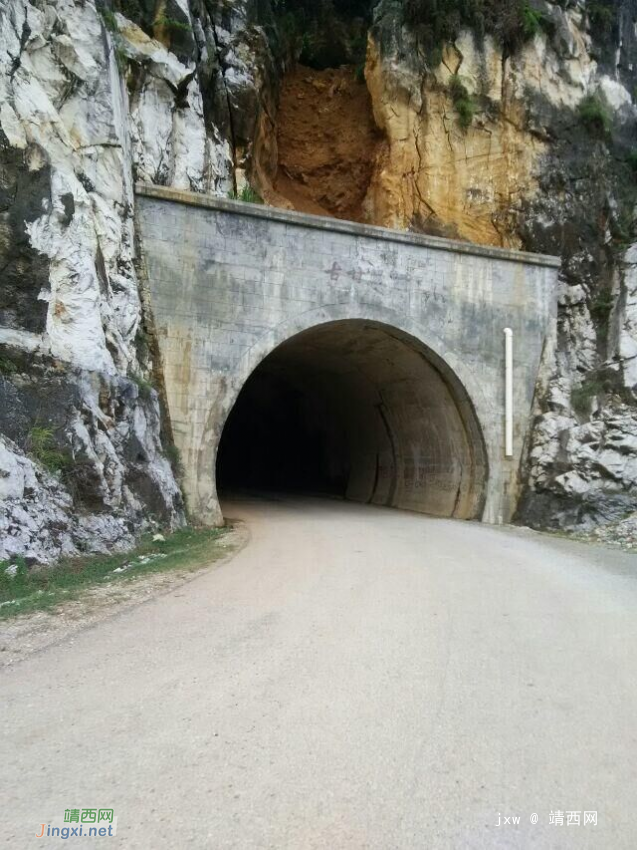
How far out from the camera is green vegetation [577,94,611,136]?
53.9 feet

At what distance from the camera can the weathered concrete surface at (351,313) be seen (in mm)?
12070

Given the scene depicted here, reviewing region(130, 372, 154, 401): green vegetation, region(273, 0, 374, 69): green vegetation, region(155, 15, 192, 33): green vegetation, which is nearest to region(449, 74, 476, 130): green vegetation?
region(273, 0, 374, 69): green vegetation

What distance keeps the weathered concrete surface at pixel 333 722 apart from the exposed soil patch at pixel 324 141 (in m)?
15.4

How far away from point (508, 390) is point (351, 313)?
374cm

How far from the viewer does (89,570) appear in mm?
A: 6766

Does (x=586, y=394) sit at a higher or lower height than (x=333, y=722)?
Answer: higher

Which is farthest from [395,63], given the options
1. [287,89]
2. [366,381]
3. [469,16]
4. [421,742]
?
[421,742]

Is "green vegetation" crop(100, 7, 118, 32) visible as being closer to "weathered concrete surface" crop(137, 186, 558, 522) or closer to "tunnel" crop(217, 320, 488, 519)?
"weathered concrete surface" crop(137, 186, 558, 522)

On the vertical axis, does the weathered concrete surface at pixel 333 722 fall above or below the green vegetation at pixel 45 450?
below

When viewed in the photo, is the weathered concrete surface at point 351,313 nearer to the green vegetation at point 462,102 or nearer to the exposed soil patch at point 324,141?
the green vegetation at point 462,102

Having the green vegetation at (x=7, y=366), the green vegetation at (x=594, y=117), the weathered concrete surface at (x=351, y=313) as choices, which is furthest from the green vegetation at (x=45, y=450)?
the green vegetation at (x=594, y=117)

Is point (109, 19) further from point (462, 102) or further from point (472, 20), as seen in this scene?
point (472, 20)

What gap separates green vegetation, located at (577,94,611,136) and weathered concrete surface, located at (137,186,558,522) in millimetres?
4432

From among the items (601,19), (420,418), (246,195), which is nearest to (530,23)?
(601,19)
